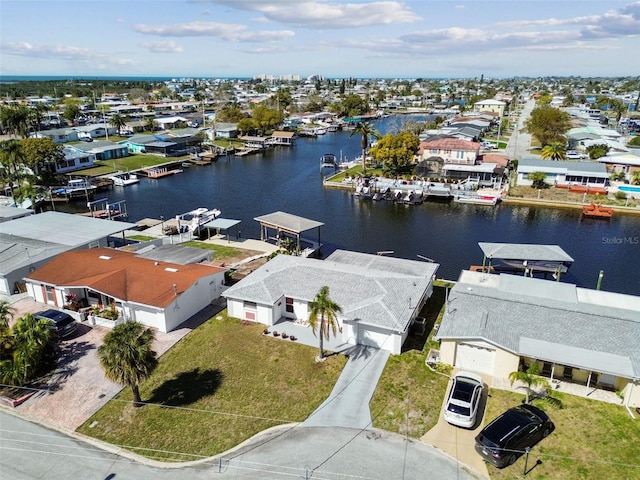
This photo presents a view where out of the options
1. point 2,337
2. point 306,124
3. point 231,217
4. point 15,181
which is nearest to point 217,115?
point 306,124

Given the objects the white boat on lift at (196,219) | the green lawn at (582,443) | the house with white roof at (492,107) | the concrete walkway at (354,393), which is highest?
the house with white roof at (492,107)

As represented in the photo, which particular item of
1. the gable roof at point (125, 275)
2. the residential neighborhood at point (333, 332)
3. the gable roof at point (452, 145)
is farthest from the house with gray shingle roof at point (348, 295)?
the gable roof at point (452, 145)

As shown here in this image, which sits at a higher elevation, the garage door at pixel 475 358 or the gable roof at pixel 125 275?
the gable roof at pixel 125 275

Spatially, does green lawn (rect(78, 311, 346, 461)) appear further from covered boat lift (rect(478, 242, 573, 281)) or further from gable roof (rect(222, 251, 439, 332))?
covered boat lift (rect(478, 242, 573, 281))

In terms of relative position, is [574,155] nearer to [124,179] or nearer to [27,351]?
[124,179]

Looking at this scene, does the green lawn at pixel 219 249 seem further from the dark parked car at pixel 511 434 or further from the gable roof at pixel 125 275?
the dark parked car at pixel 511 434

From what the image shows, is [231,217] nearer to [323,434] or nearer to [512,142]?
[323,434]
